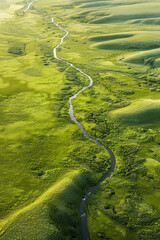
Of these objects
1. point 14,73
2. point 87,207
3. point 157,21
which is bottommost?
point 87,207

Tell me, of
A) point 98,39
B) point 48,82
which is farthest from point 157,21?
point 48,82

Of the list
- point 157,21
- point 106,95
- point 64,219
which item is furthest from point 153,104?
point 157,21

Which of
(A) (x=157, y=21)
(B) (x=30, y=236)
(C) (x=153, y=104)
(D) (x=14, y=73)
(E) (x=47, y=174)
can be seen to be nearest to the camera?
(B) (x=30, y=236)

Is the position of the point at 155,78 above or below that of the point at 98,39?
below

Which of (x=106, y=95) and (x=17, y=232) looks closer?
(x=17, y=232)

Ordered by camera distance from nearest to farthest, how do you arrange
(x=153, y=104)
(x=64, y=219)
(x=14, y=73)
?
1. (x=64, y=219)
2. (x=153, y=104)
3. (x=14, y=73)

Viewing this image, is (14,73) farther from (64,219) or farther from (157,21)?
(157,21)
